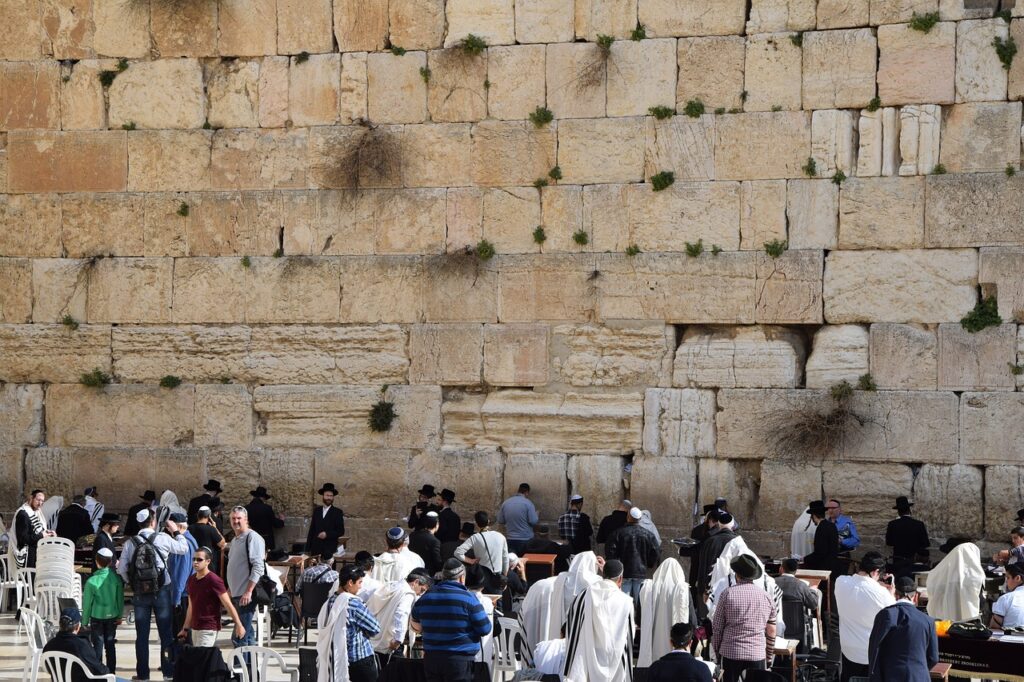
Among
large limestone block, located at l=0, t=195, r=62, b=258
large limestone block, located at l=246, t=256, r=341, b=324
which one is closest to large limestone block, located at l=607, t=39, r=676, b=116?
large limestone block, located at l=246, t=256, r=341, b=324

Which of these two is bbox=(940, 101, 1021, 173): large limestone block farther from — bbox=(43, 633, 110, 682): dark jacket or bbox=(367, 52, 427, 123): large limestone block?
bbox=(43, 633, 110, 682): dark jacket

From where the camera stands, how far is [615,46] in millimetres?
14344

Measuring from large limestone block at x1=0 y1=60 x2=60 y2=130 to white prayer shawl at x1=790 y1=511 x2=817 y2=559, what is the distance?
899 centimetres

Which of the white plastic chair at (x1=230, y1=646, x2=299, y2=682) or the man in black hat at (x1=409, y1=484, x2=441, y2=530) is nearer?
the white plastic chair at (x1=230, y1=646, x2=299, y2=682)

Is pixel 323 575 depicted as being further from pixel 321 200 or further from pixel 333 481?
pixel 321 200

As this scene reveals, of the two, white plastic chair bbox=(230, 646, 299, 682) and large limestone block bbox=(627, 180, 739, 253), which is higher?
large limestone block bbox=(627, 180, 739, 253)

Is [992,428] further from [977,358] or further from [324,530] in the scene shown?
[324,530]

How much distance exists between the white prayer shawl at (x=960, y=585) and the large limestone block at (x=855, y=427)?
2.91 metres

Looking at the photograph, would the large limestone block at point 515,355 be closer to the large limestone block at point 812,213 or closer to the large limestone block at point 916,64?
the large limestone block at point 812,213

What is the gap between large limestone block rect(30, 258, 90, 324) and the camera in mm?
15469

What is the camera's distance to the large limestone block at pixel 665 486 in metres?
14.0

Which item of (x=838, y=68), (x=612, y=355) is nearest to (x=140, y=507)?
(x=612, y=355)

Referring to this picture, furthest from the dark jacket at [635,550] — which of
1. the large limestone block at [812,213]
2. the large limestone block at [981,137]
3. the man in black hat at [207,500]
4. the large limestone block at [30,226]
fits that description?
the large limestone block at [30,226]

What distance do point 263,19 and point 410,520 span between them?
222 inches
